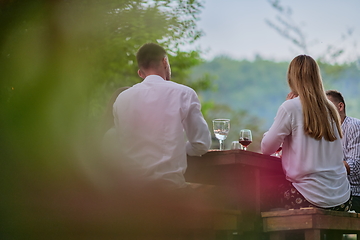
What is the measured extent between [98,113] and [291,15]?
16442 mm

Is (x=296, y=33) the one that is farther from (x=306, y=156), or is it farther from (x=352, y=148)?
(x=306, y=156)

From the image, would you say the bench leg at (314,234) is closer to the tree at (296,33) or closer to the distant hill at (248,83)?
the tree at (296,33)

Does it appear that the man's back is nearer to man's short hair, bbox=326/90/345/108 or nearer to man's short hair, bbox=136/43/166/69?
man's short hair, bbox=136/43/166/69

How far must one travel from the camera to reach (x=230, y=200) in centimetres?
342

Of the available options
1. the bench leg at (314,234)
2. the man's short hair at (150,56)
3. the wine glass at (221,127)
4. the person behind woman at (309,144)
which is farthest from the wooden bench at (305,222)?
the man's short hair at (150,56)

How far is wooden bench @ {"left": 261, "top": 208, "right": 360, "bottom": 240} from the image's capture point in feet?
10.5

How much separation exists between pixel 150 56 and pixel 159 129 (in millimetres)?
602

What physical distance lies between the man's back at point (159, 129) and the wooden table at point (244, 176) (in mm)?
160

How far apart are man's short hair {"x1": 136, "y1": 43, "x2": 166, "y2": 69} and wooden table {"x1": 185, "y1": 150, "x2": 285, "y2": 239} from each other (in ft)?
2.33

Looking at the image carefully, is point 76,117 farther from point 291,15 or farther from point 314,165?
point 291,15

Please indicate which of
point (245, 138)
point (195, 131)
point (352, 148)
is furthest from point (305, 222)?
point (352, 148)

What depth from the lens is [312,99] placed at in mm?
3393

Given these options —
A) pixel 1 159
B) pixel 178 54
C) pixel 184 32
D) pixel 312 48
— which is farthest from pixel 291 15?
pixel 1 159

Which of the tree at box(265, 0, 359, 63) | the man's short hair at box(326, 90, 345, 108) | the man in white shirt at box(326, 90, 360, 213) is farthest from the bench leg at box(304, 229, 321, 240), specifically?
the tree at box(265, 0, 359, 63)
